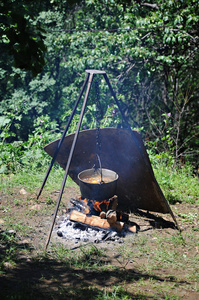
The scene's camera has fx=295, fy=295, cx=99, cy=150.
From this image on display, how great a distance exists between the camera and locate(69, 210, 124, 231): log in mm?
4223

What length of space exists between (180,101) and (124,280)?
597 centimetres

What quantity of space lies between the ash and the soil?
89 mm

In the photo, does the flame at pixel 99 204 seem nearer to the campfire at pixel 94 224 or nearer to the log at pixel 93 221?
the campfire at pixel 94 224

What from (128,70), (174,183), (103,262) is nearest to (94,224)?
(103,262)

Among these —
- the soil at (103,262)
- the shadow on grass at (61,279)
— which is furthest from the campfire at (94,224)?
the shadow on grass at (61,279)

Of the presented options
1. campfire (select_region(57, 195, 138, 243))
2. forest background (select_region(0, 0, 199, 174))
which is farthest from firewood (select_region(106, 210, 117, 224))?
forest background (select_region(0, 0, 199, 174))

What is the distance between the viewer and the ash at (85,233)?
411cm

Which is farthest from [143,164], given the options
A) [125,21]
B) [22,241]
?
[125,21]

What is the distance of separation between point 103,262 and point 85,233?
741mm

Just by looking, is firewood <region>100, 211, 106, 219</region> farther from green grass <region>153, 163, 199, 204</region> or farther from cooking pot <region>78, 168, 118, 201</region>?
green grass <region>153, 163, 199, 204</region>

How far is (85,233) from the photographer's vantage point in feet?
13.8

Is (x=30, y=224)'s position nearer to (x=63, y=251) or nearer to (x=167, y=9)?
(x=63, y=251)

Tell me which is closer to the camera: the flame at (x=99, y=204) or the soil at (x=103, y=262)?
the soil at (x=103, y=262)

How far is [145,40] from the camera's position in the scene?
7215mm
